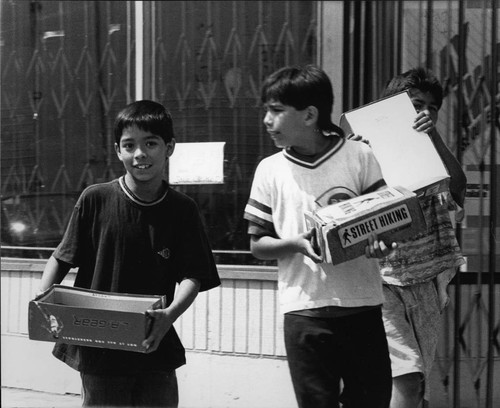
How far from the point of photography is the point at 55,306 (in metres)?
3.10

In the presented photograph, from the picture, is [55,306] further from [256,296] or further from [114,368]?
[256,296]

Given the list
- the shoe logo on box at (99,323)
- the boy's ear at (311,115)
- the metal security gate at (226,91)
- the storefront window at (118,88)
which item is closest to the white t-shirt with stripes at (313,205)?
the boy's ear at (311,115)

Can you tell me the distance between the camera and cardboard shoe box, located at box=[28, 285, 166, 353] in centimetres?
305

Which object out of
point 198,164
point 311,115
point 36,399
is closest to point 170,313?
point 311,115

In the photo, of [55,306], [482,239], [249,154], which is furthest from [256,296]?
[55,306]

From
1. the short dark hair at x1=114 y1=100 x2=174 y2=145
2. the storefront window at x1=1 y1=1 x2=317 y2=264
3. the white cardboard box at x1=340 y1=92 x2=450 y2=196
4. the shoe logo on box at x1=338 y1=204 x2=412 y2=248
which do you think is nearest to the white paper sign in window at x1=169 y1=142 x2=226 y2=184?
the storefront window at x1=1 y1=1 x2=317 y2=264

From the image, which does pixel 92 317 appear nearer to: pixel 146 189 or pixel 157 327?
pixel 157 327

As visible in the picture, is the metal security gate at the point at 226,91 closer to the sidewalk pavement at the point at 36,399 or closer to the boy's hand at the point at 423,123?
the sidewalk pavement at the point at 36,399

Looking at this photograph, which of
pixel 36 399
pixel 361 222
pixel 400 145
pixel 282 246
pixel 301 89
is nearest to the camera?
pixel 361 222

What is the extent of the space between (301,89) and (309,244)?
22.9 inches

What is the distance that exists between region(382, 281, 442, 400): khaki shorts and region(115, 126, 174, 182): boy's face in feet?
3.72

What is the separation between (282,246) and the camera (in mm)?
3105

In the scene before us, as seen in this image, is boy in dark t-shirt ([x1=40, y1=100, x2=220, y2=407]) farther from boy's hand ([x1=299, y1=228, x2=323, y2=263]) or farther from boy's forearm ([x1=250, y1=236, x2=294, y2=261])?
boy's hand ([x1=299, y1=228, x2=323, y2=263])

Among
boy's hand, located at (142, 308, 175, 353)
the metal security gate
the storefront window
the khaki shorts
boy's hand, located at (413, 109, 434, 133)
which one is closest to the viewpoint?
boy's hand, located at (142, 308, 175, 353)
